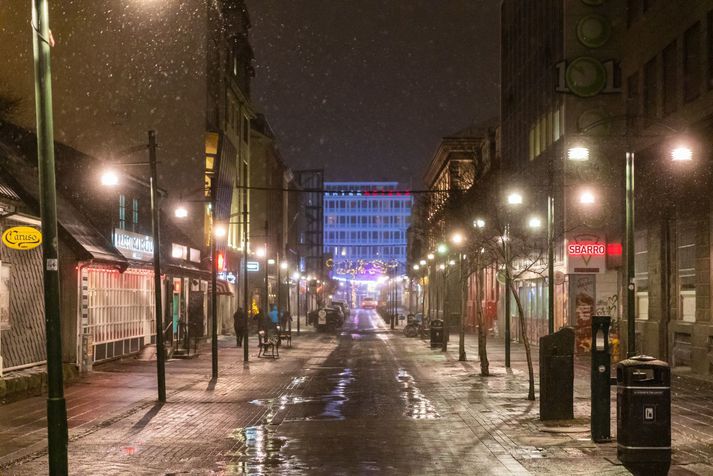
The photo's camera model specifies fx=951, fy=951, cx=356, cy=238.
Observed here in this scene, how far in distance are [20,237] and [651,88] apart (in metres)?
21.0

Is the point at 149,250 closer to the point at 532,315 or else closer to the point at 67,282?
the point at 67,282

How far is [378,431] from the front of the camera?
15.0 metres

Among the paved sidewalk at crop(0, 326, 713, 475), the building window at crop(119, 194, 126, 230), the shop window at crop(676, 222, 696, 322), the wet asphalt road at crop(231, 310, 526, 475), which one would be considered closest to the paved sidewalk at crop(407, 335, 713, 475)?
the paved sidewalk at crop(0, 326, 713, 475)

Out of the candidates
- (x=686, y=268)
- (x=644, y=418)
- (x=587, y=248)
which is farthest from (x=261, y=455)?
(x=587, y=248)

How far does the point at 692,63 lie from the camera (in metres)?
27.6

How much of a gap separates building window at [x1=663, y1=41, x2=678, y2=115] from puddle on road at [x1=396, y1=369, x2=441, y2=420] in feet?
39.1

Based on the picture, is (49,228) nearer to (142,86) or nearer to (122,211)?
(122,211)

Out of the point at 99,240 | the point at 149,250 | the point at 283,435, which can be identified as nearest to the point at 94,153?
the point at 149,250

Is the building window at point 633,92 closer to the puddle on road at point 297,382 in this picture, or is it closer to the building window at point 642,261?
the building window at point 642,261

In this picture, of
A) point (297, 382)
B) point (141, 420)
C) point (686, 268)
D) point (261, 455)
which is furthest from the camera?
point (686, 268)

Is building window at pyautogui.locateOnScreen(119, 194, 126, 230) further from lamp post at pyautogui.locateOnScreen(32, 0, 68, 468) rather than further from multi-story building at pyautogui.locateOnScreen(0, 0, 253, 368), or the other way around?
lamp post at pyautogui.locateOnScreen(32, 0, 68, 468)

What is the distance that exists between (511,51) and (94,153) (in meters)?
24.1

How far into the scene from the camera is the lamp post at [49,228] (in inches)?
382

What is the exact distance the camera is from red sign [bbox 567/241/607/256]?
37.2 meters
